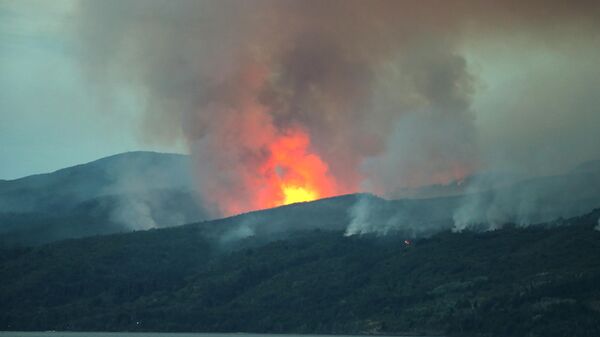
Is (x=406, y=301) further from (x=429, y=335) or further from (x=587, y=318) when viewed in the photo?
(x=587, y=318)

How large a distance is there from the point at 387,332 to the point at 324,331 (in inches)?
500

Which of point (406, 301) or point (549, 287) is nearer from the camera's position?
point (549, 287)

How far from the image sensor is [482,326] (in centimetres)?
17875

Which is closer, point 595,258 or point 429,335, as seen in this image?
point 429,335

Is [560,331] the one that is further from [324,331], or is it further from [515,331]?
[324,331]

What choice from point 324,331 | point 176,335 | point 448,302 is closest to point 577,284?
point 448,302

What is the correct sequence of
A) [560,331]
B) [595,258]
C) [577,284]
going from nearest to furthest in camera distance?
[560,331] → [577,284] → [595,258]

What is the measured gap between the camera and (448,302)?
192125 millimetres

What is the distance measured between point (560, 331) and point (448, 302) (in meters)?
25.6

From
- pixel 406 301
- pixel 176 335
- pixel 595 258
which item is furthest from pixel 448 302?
pixel 176 335

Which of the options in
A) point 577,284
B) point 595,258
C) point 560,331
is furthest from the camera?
point 595,258

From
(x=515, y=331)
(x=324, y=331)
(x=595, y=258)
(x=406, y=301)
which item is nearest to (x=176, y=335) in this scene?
(x=324, y=331)

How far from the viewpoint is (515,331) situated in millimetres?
174625

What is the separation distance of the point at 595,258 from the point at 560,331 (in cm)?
2869
